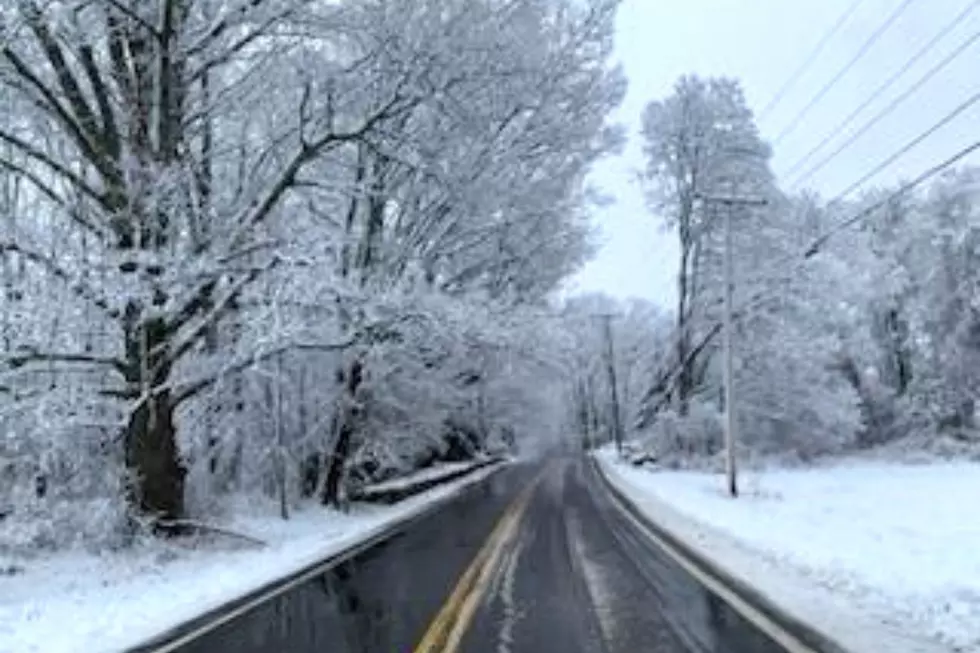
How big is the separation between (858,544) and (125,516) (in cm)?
1080

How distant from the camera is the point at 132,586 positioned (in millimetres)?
16234

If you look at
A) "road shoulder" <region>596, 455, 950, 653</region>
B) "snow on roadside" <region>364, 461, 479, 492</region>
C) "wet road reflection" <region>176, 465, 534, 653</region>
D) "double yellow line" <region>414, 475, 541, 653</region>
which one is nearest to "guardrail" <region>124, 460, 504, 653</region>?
"wet road reflection" <region>176, 465, 534, 653</region>

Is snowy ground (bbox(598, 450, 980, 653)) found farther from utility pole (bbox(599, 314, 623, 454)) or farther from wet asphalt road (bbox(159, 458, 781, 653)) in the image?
utility pole (bbox(599, 314, 623, 454))

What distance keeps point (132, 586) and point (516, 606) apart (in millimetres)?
5986

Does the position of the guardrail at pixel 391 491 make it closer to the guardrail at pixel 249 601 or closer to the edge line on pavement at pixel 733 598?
the guardrail at pixel 249 601

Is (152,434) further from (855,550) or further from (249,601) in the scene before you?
(855,550)

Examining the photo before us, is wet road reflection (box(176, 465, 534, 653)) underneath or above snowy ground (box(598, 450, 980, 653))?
underneath

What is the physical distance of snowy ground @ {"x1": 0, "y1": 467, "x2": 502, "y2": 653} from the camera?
12195mm

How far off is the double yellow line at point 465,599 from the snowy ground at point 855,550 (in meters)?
2.85

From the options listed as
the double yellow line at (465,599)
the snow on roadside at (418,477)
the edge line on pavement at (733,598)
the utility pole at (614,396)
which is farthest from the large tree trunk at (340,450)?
the utility pole at (614,396)

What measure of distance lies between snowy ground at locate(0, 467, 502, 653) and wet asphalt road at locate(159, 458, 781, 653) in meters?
0.86

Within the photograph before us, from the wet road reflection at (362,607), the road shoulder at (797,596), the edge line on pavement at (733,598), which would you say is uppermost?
the road shoulder at (797,596)

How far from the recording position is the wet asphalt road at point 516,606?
10.4 metres

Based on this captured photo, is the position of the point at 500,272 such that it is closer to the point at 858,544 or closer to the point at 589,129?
the point at 589,129
